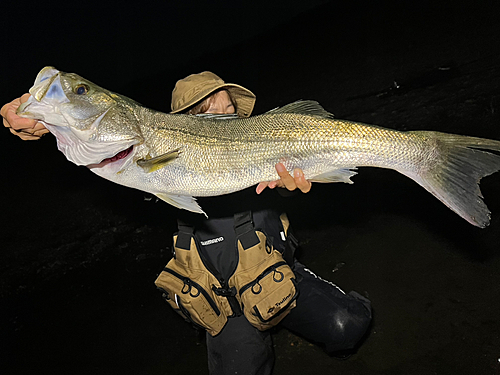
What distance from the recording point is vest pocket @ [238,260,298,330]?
2523 millimetres

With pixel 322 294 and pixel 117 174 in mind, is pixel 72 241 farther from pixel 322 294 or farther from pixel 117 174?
pixel 322 294

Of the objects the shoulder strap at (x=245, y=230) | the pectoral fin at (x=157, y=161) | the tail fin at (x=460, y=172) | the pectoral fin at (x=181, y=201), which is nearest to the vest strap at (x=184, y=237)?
the shoulder strap at (x=245, y=230)

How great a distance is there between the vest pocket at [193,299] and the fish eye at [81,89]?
1.58 metres

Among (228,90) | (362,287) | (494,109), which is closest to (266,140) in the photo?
(228,90)

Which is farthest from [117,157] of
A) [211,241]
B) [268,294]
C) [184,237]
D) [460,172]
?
[460,172]

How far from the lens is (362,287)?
11.1ft

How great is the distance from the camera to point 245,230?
2.71 m

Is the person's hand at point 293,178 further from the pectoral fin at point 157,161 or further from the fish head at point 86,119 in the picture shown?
the fish head at point 86,119

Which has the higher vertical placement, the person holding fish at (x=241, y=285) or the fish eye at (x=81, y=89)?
the fish eye at (x=81, y=89)

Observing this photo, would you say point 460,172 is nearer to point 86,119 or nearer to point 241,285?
point 241,285

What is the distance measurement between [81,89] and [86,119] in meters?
0.22

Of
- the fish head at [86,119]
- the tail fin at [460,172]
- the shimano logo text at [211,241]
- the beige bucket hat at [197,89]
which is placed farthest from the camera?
the shimano logo text at [211,241]

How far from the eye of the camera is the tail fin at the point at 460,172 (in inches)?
75.4

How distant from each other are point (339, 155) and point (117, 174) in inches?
61.1
